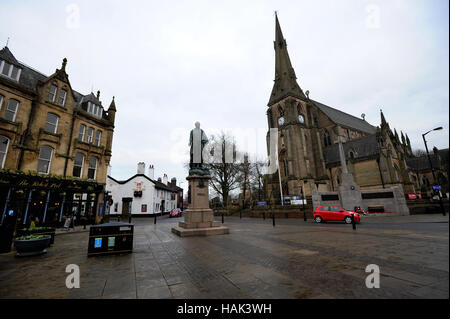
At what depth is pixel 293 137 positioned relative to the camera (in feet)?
123

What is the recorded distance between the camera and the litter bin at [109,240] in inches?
245

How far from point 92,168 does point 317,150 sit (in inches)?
1474

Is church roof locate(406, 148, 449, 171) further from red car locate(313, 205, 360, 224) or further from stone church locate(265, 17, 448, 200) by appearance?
red car locate(313, 205, 360, 224)

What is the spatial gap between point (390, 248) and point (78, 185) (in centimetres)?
2182

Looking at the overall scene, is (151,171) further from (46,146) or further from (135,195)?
(46,146)

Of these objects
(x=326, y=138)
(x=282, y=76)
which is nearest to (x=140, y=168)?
(x=282, y=76)

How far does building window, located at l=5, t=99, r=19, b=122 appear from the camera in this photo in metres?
14.8

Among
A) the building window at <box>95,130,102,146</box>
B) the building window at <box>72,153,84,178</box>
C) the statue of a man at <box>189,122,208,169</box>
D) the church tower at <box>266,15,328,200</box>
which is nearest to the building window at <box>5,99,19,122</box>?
the building window at <box>72,153,84,178</box>

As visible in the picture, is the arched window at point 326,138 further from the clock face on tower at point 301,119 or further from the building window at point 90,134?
the building window at point 90,134

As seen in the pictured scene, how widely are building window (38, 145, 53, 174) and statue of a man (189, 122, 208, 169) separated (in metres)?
→ 13.7

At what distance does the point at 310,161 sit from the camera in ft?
123

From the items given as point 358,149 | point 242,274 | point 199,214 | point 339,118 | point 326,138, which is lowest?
point 242,274

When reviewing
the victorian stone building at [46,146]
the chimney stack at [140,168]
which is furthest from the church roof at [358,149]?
the victorian stone building at [46,146]
